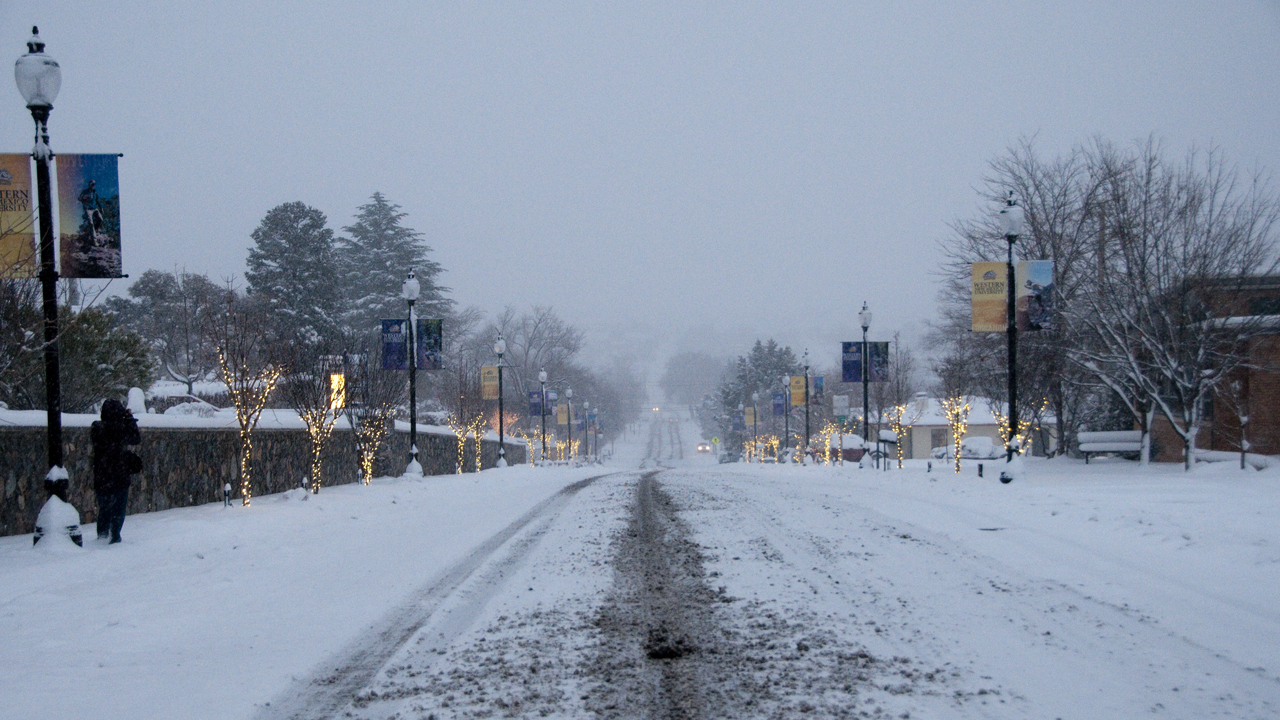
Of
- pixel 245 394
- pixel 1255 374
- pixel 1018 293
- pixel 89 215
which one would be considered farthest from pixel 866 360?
pixel 89 215

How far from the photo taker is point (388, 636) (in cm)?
675

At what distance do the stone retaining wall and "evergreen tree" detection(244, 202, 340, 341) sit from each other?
29.5m

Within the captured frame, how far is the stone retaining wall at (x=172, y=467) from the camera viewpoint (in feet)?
36.1

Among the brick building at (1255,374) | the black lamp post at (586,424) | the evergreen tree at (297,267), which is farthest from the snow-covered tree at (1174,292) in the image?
the black lamp post at (586,424)

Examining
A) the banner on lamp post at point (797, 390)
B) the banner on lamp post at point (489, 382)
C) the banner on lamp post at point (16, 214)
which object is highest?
the banner on lamp post at point (16, 214)

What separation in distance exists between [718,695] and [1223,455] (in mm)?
23751

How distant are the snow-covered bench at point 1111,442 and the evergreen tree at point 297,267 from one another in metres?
40.0

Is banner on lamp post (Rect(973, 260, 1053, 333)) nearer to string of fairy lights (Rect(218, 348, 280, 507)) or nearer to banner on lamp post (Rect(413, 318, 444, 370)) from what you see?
string of fairy lights (Rect(218, 348, 280, 507))

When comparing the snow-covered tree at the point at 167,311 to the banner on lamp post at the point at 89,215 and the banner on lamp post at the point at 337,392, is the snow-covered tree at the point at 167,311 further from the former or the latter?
the banner on lamp post at the point at 89,215

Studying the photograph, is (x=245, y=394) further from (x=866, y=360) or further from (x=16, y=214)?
(x=866, y=360)

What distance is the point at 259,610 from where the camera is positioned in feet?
25.3

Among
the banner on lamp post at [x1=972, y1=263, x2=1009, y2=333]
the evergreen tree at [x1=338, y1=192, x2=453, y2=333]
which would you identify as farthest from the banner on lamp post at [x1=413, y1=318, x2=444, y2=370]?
the evergreen tree at [x1=338, y1=192, x2=453, y2=333]

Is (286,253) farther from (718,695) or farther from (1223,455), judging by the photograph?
(718,695)

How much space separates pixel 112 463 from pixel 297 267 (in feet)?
145
